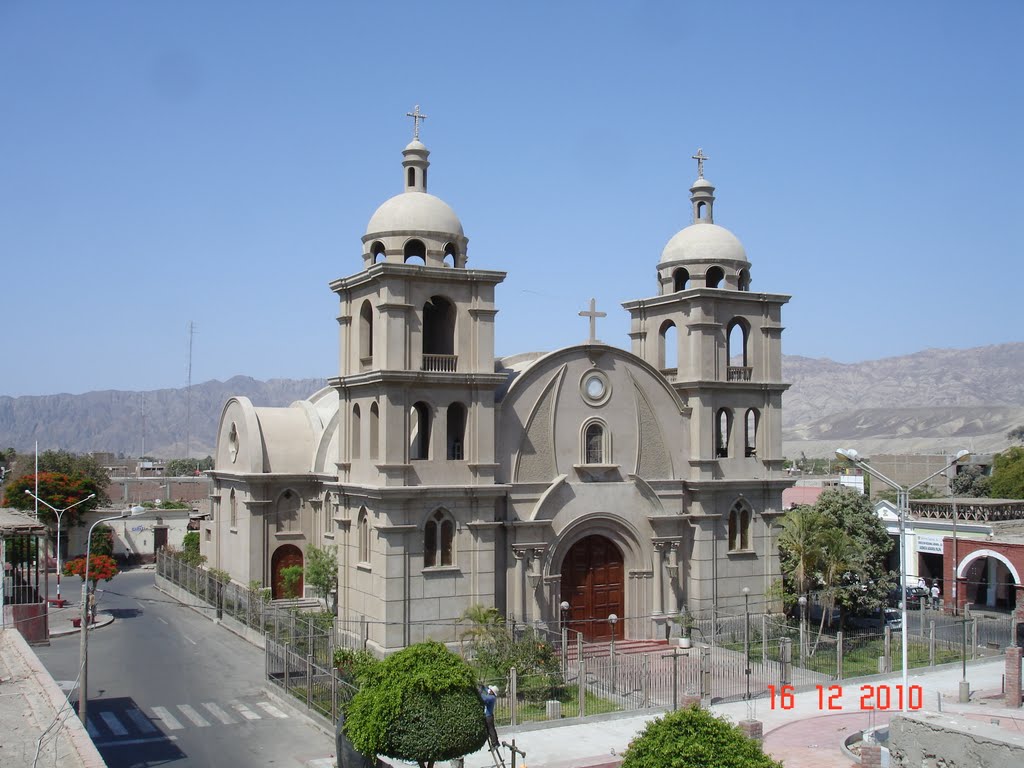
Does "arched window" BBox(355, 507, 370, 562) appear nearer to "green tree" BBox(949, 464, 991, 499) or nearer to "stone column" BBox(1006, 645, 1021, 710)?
"stone column" BBox(1006, 645, 1021, 710)

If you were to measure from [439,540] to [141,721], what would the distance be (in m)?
9.58

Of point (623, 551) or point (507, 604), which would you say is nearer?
point (507, 604)

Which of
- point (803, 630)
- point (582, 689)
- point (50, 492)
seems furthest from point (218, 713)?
point (50, 492)

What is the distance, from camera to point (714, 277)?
1548 inches

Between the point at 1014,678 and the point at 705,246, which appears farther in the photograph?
the point at 705,246

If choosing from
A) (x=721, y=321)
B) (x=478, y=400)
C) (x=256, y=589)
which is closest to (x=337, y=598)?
(x=256, y=589)

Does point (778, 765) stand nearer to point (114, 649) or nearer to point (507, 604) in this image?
point (507, 604)

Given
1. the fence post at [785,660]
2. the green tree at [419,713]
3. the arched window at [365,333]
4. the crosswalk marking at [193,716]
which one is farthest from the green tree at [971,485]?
the green tree at [419,713]

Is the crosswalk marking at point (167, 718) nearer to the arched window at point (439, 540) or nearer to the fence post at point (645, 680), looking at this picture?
the arched window at point (439, 540)

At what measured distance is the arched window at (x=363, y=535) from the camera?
33438 millimetres

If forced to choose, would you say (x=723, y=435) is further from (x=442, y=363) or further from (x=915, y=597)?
(x=915, y=597)

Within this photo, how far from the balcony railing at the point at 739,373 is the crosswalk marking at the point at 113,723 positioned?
2271cm

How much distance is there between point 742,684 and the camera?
31234 mm

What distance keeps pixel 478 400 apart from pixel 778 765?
18.5 m
